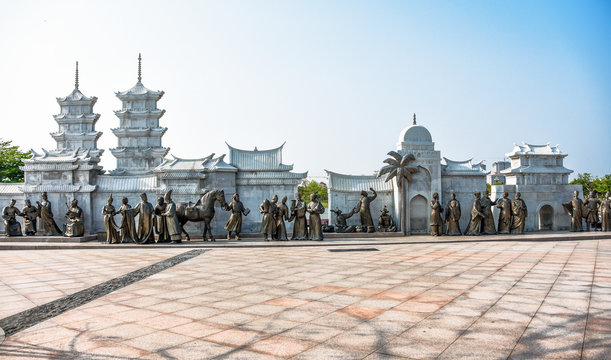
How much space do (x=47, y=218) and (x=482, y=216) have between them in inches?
623

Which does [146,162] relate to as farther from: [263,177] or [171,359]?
[171,359]

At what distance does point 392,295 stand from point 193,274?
3923mm

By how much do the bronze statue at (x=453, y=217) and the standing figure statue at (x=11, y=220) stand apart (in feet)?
51.8

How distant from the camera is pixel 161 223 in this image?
15.6 metres

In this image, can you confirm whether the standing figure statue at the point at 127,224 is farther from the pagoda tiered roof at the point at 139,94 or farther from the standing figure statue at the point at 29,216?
the pagoda tiered roof at the point at 139,94

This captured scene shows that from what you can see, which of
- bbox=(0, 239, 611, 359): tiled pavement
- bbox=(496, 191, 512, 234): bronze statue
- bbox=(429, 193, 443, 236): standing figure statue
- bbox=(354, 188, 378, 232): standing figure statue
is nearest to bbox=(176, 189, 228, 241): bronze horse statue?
bbox=(354, 188, 378, 232): standing figure statue

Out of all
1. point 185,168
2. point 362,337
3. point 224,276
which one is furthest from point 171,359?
point 185,168

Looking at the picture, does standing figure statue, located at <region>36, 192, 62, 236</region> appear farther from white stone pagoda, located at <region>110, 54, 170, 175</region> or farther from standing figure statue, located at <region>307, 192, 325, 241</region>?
white stone pagoda, located at <region>110, 54, 170, 175</region>

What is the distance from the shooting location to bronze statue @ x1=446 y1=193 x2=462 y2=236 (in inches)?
700

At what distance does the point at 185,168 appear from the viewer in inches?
731

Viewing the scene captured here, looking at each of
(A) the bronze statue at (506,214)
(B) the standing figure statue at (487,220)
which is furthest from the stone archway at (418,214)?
(A) the bronze statue at (506,214)

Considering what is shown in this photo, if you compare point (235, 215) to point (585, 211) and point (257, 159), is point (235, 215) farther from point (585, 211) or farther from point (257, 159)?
point (585, 211)

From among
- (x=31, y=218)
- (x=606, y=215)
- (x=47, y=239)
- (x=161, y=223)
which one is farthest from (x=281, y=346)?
(x=606, y=215)

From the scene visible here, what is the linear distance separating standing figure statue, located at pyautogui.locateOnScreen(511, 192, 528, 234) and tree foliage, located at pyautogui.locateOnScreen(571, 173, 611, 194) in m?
23.2
